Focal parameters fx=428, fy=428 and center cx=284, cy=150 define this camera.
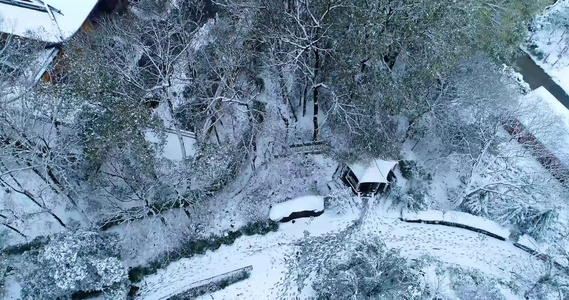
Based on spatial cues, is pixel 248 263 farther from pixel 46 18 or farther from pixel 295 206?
pixel 46 18

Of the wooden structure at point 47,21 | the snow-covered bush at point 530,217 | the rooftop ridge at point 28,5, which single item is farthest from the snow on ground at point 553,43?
the rooftop ridge at point 28,5

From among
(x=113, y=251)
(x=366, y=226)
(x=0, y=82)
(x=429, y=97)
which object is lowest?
(x=366, y=226)

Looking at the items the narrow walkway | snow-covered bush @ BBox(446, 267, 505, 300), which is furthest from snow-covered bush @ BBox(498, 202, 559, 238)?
the narrow walkway

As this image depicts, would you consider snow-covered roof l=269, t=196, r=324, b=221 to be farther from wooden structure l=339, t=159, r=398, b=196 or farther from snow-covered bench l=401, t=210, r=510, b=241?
snow-covered bench l=401, t=210, r=510, b=241

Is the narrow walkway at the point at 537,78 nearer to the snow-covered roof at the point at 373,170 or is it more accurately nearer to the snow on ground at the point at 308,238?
the snow on ground at the point at 308,238

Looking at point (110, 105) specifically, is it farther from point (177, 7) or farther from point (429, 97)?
point (429, 97)

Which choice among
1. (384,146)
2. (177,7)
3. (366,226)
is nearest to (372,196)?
(366,226)

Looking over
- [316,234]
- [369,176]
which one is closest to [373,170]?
[369,176]
